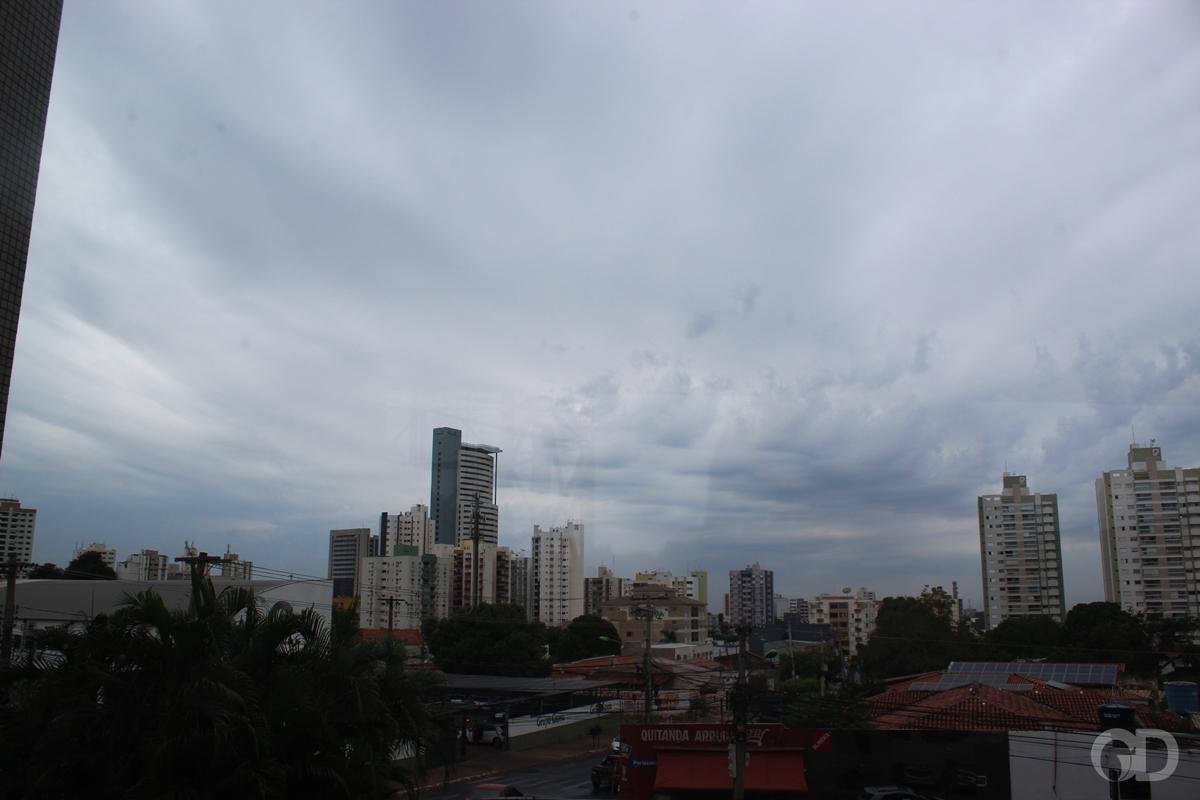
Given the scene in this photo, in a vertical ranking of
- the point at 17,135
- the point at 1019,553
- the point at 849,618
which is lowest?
the point at 849,618

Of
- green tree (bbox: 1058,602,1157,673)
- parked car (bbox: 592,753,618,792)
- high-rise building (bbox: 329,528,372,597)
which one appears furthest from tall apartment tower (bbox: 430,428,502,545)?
parked car (bbox: 592,753,618,792)

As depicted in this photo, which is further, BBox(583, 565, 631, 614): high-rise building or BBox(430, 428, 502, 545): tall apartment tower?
BBox(430, 428, 502, 545): tall apartment tower

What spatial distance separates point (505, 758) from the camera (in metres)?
32.2

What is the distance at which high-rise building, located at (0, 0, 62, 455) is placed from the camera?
101ft

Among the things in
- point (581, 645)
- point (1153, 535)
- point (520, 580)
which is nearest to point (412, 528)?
point (520, 580)

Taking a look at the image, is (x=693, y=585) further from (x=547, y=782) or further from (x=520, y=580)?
(x=547, y=782)

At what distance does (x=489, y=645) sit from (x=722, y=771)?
36.7 metres

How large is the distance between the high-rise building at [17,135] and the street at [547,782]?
796 inches

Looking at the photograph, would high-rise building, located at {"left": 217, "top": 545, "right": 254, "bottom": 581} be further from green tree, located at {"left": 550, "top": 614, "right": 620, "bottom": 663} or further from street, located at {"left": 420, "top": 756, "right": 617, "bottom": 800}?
green tree, located at {"left": 550, "top": 614, "right": 620, "bottom": 663}

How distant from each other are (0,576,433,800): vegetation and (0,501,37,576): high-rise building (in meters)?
119

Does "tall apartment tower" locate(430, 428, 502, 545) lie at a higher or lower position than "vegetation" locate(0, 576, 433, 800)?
higher

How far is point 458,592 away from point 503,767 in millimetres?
93780

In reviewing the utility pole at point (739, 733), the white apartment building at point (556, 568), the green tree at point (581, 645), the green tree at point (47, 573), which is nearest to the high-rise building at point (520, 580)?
the white apartment building at point (556, 568)

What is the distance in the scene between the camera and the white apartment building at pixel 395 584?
381ft
